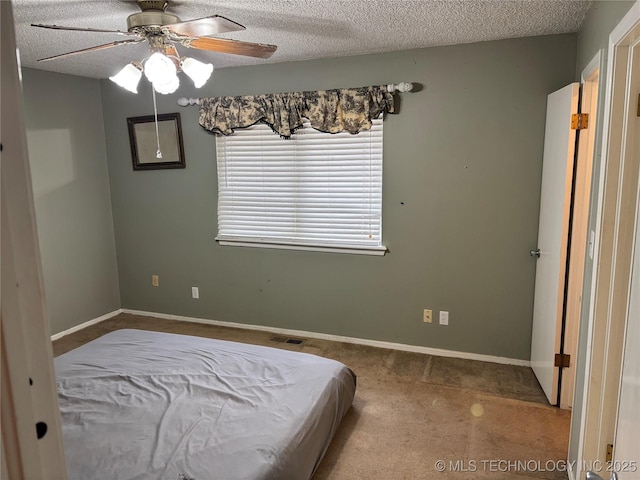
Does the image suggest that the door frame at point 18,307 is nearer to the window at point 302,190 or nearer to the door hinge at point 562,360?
the door hinge at point 562,360

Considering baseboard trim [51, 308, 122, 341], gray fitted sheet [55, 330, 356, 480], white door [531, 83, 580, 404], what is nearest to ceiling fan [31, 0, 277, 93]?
gray fitted sheet [55, 330, 356, 480]

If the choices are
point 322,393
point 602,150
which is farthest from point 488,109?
point 322,393

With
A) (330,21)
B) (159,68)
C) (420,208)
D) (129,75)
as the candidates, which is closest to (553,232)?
(420,208)

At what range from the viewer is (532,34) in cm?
293

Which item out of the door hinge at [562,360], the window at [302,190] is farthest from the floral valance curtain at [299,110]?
the door hinge at [562,360]

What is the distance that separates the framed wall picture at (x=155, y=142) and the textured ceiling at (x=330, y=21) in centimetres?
76

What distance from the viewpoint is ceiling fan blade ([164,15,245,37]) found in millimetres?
2014

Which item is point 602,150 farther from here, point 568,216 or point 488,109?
point 488,109

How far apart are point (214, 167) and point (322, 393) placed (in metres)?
2.47

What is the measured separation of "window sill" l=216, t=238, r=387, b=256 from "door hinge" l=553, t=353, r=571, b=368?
143cm

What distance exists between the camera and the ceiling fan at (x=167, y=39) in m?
2.07

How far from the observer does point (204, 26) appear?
6.86 feet

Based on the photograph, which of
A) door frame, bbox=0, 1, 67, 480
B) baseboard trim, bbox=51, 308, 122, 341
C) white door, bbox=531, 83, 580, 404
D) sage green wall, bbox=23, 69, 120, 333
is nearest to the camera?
door frame, bbox=0, 1, 67, 480

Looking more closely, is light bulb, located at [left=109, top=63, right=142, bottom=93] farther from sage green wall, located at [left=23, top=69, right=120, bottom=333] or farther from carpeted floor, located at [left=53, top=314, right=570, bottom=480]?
carpeted floor, located at [left=53, top=314, right=570, bottom=480]
